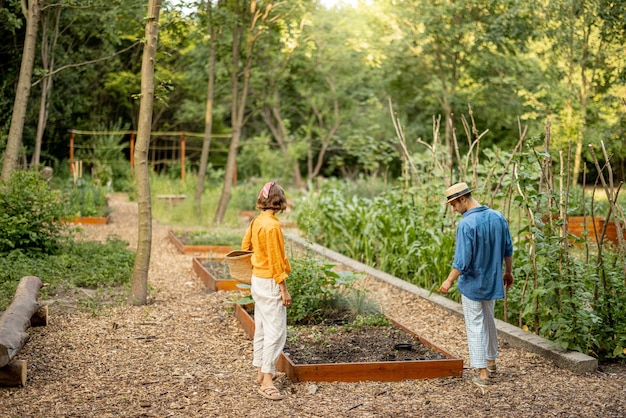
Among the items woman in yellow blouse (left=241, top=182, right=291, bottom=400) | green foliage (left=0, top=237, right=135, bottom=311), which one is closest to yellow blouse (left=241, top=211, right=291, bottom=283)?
woman in yellow blouse (left=241, top=182, right=291, bottom=400)

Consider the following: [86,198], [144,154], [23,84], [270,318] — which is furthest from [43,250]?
[86,198]

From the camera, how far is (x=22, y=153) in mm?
16500

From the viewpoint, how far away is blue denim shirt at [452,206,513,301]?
5.11 m

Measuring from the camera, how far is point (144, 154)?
23.9ft

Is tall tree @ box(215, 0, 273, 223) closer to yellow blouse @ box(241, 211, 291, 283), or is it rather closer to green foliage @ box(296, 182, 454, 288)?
green foliage @ box(296, 182, 454, 288)

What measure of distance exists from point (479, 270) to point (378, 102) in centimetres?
1713

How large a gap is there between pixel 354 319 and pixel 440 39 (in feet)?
51.9

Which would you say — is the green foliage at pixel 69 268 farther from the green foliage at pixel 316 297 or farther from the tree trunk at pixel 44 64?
the tree trunk at pixel 44 64

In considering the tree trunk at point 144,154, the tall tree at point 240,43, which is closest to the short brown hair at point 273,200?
the tree trunk at point 144,154

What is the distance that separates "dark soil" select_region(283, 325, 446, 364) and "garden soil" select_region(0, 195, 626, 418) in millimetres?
353

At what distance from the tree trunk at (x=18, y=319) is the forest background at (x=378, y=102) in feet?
6.98

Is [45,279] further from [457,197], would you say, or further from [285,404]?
[457,197]

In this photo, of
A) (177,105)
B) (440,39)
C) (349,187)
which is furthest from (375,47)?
(177,105)

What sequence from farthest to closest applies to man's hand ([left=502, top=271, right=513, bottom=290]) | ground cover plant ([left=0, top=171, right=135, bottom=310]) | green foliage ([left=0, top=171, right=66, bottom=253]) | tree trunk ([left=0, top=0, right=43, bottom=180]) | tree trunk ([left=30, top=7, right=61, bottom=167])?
tree trunk ([left=30, top=7, right=61, bottom=167]), tree trunk ([left=0, top=0, right=43, bottom=180]), green foliage ([left=0, top=171, right=66, bottom=253]), ground cover plant ([left=0, top=171, right=135, bottom=310]), man's hand ([left=502, top=271, right=513, bottom=290])
